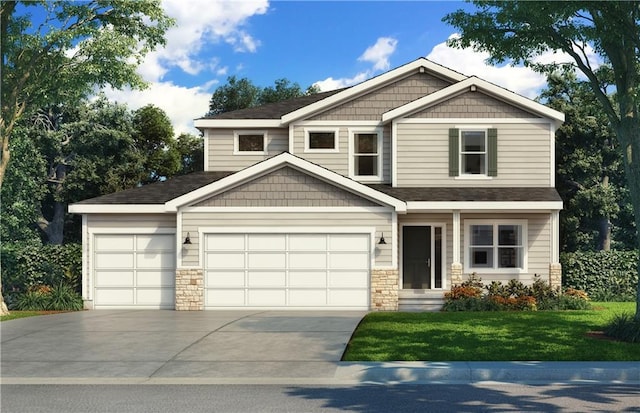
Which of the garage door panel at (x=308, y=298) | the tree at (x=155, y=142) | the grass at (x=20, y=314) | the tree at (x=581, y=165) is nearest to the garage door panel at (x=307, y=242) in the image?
the garage door panel at (x=308, y=298)

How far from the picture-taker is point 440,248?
72.3 ft

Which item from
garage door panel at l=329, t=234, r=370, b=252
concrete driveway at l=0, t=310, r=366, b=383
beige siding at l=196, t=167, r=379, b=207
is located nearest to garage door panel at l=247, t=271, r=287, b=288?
→ concrete driveway at l=0, t=310, r=366, b=383

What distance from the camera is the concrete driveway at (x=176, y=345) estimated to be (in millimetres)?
10750

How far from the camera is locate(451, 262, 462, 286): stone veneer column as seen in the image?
2039 centimetres

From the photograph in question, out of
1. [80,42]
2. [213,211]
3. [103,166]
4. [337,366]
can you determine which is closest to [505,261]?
[213,211]

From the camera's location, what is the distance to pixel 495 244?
21.5 metres

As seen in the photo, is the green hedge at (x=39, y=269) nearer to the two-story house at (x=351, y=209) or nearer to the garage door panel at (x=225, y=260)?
the two-story house at (x=351, y=209)

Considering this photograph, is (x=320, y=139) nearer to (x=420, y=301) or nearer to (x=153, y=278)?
(x=420, y=301)

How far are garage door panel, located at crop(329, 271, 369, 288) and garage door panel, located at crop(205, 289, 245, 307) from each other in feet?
9.13

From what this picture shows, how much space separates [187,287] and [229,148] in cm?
649

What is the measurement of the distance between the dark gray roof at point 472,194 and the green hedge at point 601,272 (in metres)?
3.08

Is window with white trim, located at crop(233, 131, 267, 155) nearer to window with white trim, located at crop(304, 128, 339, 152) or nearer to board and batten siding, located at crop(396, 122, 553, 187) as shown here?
window with white trim, located at crop(304, 128, 339, 152)

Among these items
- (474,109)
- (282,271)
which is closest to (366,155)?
(474,109)

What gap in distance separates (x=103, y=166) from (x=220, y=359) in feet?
84.3
